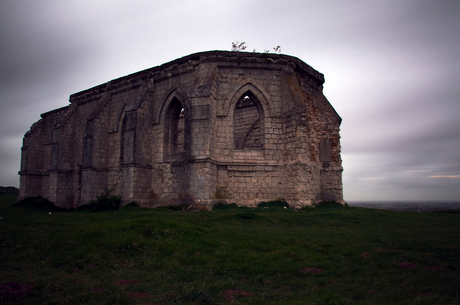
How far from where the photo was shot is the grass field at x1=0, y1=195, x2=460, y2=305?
3.46m

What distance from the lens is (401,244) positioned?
5.64m

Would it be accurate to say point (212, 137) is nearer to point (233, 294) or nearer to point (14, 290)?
point (233, 294)

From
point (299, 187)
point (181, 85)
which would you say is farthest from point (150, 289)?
point (181, 85)

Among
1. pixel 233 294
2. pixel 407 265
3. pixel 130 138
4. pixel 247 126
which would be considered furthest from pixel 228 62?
pixel 233 294

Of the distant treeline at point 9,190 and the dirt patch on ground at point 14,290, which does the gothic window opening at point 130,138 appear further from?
the distant treeline at point 9,190

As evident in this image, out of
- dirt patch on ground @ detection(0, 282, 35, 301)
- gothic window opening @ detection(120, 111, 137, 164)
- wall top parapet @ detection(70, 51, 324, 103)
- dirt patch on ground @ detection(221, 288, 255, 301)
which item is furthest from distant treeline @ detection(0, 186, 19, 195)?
dirt patch on ground @ detection(221, 288, 255, 301)

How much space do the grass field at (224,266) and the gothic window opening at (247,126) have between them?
28.4ft

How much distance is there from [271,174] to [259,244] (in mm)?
6209

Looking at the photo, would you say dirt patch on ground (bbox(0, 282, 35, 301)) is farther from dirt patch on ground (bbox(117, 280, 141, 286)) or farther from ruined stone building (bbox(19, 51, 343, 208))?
ruined stone building (bbox(19, 51, 343, 208))

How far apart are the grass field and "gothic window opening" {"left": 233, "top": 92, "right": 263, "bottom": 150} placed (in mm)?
8670

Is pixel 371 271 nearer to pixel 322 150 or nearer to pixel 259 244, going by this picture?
pixel 259 244

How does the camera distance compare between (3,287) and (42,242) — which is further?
(42,242)

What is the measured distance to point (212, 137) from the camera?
11602 millimetres

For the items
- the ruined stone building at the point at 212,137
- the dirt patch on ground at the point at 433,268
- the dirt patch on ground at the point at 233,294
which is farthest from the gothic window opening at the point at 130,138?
the dirt patch on ground at the point at 433,268
